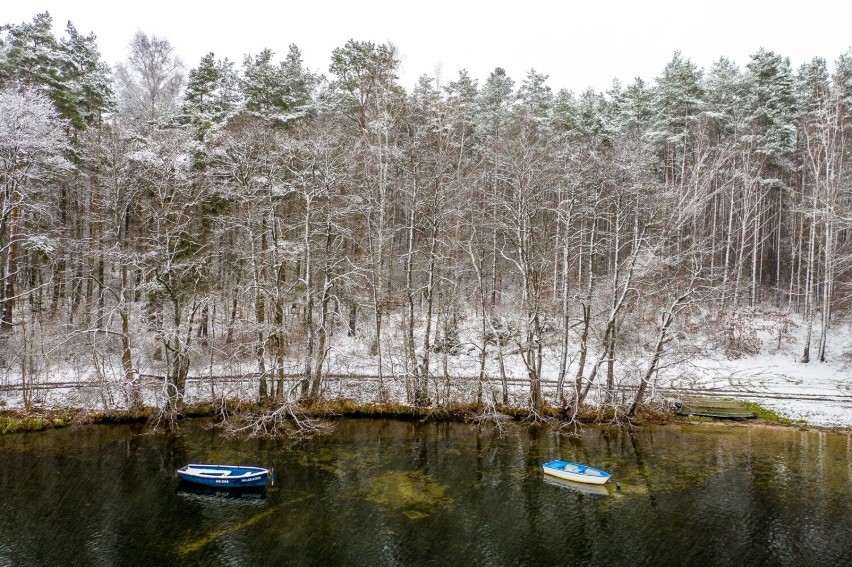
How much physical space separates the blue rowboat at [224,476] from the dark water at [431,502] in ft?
1.67

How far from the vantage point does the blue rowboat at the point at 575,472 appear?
17000 mm

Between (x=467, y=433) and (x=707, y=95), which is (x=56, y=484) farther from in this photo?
(x=707, y=95)

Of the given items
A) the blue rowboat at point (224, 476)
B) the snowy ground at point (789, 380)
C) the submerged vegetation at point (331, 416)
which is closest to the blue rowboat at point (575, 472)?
the submerged vegetation at point (331, 416)

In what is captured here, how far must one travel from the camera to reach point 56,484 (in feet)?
54.1

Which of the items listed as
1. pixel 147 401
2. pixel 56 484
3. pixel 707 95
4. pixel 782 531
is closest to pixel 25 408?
pixel 147 401

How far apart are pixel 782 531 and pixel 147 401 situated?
84.8ft

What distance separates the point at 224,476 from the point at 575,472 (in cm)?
1178

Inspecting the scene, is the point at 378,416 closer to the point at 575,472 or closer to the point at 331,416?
the point at 331,416

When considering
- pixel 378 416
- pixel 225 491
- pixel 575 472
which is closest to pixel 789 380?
pixel 575 472

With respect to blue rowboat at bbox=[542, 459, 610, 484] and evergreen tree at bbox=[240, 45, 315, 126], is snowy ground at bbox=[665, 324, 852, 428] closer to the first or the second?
blue rowboat at bbox=[542, 459, 610, 484]

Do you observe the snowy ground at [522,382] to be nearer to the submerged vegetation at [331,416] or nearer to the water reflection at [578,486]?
Result: the submerged vegetation at [331,416]

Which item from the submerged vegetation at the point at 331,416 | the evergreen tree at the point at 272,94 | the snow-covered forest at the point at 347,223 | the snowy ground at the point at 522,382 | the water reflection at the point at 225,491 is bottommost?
the water reflection at the point at 225,491

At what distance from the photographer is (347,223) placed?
29703 millimetres

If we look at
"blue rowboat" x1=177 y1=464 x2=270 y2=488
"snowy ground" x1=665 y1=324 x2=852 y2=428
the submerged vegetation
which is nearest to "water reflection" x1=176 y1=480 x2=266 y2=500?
"blue rowboat" x1=177 y1=464 x2=270 y2=488
